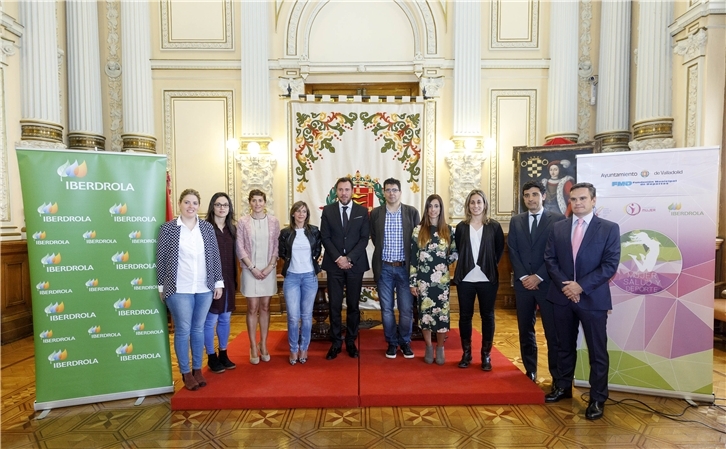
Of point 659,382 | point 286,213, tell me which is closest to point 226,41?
point 286,213

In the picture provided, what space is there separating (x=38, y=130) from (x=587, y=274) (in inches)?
236

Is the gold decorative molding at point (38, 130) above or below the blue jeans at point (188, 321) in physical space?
above

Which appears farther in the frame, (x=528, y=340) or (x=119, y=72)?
(x=119, y=72)

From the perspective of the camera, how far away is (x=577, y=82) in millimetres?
6027

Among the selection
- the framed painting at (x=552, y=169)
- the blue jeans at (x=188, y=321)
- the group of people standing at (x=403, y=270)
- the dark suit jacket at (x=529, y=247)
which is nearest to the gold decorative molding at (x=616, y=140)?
the framed painting at (x=552, y=169)

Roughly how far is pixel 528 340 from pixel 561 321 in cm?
38

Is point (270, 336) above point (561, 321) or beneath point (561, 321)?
beneath

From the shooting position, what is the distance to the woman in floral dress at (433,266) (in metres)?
3.19

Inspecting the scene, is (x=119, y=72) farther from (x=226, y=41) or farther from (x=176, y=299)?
(x=176, y=299)

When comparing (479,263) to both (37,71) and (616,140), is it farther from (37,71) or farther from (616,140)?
(37,71)

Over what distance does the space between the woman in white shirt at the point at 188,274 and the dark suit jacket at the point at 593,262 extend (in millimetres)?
2404

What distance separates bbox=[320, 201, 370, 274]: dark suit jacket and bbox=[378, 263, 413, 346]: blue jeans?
21 cm

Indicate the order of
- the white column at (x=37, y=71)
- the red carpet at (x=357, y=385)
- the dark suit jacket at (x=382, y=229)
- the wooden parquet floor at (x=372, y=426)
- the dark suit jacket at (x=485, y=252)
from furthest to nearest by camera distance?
the white column at (x=37, y=71)
the dark suit jacket at (x=382, y=229)
the dark suit jacket at (x=485, y=252)
the red carpet at (x=357, y=385)
the wooden parquet floor at (x=372, y=426)

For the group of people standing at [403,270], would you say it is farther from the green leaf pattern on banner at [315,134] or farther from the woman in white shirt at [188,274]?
the green leaf pattern on banner at [315,134]
